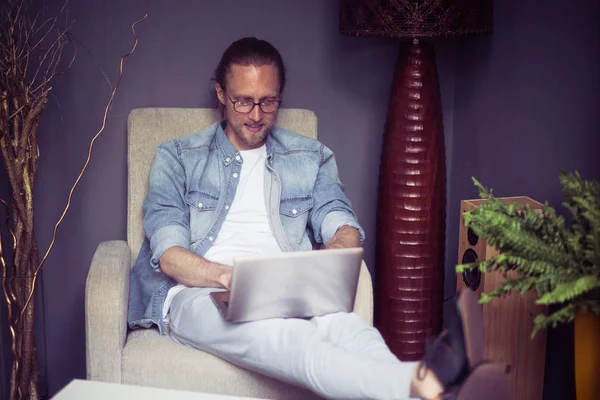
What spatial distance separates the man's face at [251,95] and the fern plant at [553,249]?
2.80 ft

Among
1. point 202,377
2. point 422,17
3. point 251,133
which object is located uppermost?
point 422,17

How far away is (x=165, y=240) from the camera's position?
7.04 feet

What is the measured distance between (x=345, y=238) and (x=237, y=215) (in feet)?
1.18

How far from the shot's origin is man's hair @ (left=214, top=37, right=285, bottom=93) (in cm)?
227

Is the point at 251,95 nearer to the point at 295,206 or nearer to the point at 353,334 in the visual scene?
the point at 295,206

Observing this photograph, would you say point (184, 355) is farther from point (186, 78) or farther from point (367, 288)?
point (186, 78)

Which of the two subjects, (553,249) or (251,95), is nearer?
(553,249)

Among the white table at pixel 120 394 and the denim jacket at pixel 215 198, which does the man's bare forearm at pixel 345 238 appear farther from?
the white table at pixel 120 394

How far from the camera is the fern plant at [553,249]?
4.91 feet

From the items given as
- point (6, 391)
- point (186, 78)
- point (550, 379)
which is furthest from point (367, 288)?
point (6, 391)

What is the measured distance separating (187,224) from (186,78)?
651 mm

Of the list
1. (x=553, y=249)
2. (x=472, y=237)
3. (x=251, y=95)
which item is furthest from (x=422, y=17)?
(x=553, y=249)

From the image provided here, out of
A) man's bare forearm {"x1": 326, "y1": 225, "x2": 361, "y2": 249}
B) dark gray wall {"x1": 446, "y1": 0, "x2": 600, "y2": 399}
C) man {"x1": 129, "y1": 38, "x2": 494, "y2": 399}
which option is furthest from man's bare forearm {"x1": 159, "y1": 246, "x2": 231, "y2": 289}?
dark gray wall {"x1": 446, "y1": 0, "x2": 600, "y2": 399}

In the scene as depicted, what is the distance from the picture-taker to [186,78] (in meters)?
2.65
